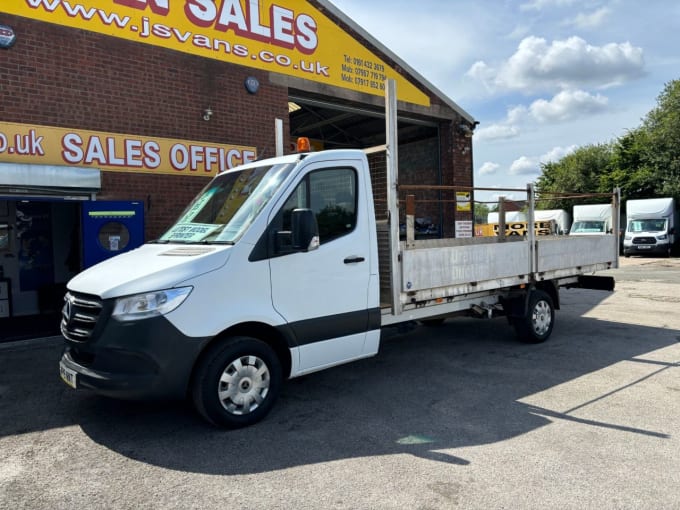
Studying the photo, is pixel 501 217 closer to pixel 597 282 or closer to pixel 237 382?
pixel 597 282

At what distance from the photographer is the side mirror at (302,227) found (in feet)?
14.2

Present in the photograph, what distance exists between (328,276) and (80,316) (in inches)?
84.6

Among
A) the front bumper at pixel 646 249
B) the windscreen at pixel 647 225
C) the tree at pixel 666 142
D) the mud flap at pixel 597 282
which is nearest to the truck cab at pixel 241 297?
the mud flap at pixel 597 282

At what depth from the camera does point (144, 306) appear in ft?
12.8

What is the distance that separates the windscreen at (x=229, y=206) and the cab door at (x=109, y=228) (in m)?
3.37

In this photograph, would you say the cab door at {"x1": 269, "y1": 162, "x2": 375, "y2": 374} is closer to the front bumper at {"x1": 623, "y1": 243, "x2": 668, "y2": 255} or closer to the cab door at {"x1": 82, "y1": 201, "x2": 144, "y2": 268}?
the cab door at {"x1": 82, "y1": 201, "x2": 144, "y2": 268}

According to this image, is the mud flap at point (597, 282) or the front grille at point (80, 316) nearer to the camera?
the front grille at point (80, 316)

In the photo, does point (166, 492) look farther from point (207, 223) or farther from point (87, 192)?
point (87, 192)

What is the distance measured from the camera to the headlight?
389 centimetres

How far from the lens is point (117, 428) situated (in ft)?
14.4

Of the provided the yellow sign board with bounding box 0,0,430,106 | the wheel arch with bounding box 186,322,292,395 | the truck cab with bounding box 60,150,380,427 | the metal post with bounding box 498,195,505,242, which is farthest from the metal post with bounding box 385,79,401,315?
the yellow sign board with bounding box 0,0,430,106

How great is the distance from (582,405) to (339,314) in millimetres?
2425

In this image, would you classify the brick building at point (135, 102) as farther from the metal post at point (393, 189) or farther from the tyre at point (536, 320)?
the tyre at point (536, 320)

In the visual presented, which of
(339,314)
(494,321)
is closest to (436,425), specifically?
(339,314)
